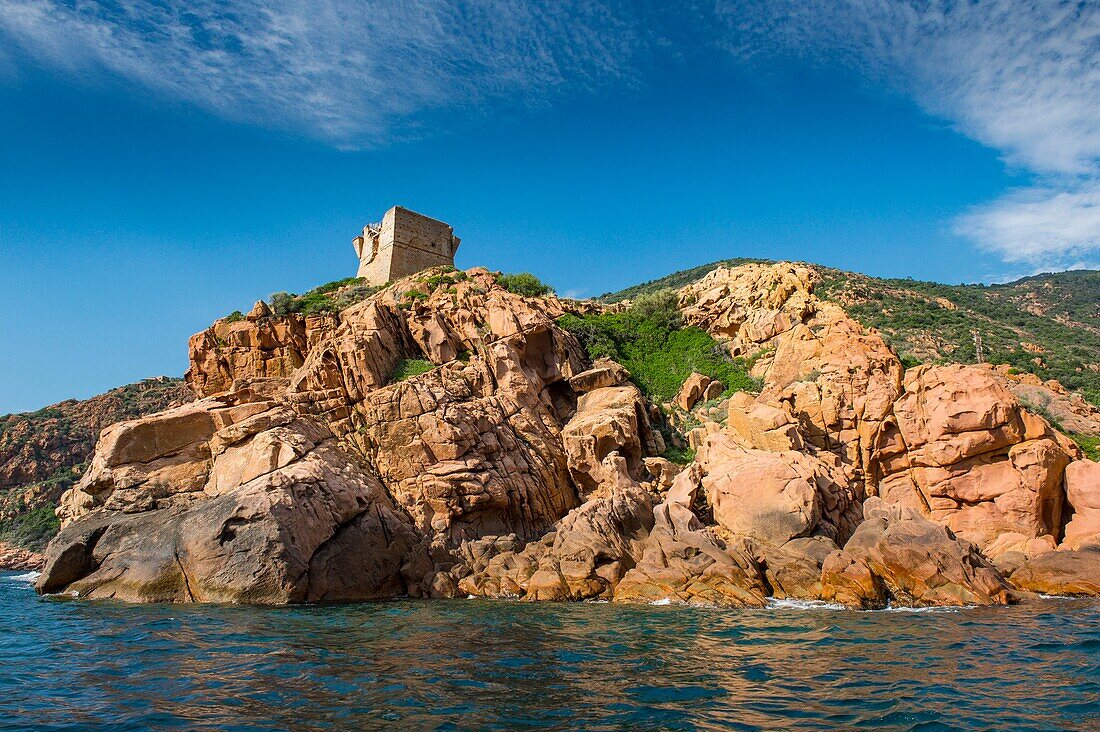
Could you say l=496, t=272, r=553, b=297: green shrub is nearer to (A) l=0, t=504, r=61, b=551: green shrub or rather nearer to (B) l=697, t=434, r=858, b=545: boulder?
(B) l=697, t=434, r=858, b=545: boulder

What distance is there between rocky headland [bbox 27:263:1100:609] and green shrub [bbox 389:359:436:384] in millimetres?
214

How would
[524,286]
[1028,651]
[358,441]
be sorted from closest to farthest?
1. [1028,651]
2. [358,441]
3. [524,286]

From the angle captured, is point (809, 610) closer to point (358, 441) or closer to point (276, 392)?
point (358, 441)

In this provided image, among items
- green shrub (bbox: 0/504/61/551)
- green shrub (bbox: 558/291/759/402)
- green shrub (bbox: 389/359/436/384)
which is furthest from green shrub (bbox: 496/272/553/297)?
green shrub (bbox: 0/504/61/551)

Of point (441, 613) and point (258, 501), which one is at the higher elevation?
point (258, 501)

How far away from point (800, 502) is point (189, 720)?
57.8ft

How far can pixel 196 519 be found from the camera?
20359 mm

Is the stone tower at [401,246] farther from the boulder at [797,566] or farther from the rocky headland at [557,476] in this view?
Answer: the boulder at [797,566]

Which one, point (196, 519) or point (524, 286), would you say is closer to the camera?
point (196, 519)

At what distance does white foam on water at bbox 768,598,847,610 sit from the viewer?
16750 millimetres

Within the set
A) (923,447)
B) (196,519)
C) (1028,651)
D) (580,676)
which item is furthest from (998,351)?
(196,519)

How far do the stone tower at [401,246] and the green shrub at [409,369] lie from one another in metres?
15.8

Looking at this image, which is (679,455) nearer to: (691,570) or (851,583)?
(691,570)

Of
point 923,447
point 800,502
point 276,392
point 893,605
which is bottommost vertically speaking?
point 893,605
